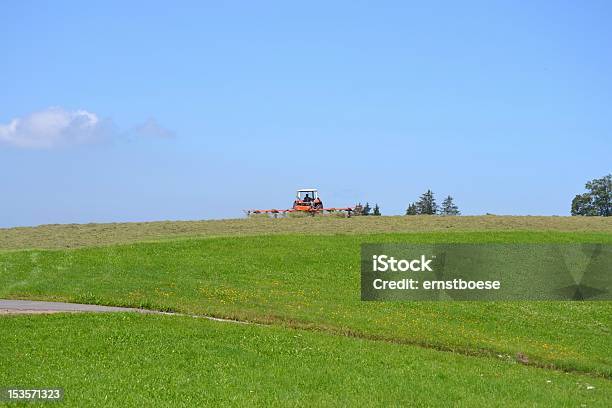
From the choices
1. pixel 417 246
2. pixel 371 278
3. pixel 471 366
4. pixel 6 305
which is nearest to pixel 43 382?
pixel 471 366

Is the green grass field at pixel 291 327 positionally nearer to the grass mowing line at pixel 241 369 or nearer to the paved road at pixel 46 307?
the grass mowing line at pixel 241 369

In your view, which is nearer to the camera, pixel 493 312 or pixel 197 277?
pixel 493 312

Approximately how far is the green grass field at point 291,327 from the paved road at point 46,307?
1.37 metres

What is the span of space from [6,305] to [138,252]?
16480 millimetres

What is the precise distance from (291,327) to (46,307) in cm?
946

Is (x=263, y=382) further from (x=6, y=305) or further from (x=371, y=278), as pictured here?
(x=371, y=278)

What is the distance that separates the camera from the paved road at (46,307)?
2672 centimetres

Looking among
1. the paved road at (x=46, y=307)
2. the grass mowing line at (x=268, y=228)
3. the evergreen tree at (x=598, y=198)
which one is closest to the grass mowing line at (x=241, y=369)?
the paved road at (x=46, y=307)

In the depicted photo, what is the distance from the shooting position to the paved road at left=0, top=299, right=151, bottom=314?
2672 centimetres

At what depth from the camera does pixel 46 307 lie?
27.9 m

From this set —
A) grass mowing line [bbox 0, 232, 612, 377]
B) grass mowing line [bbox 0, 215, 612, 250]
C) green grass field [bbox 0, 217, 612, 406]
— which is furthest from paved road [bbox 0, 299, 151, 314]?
grass mowing line [bbox 0, 215, 612, 250]

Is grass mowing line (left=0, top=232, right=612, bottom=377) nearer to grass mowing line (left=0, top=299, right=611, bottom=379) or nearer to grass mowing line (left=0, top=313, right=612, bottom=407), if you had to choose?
grass mowing line (left=0, top=299, right=611, bottom=379)

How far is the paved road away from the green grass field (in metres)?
1.37

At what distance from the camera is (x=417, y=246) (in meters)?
48.8
